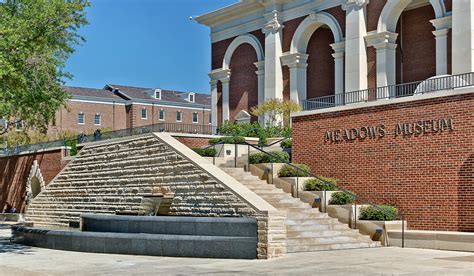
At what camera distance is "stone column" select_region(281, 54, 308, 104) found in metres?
41.1

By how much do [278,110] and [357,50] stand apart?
5392mm

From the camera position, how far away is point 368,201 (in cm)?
2247

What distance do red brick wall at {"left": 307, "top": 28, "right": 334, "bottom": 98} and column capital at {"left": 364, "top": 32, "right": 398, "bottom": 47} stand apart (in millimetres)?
4514

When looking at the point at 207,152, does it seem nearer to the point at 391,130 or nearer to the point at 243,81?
the point at 391,130

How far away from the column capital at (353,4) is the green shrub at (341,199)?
55.2ft

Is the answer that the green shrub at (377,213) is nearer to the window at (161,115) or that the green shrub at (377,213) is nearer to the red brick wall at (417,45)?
the red brick wall at (417,45)

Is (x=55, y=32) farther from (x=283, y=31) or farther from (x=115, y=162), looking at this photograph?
(x=283, y=31)

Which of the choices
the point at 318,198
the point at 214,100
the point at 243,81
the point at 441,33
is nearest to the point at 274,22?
the point at 243,81

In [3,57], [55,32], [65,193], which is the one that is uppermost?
[55,32]

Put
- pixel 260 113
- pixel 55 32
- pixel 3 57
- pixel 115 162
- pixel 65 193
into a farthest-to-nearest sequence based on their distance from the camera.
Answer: pixel 260 113 < pixel 65 193 < pixel 115 162 < pixel 55 32 < pixel 3 57

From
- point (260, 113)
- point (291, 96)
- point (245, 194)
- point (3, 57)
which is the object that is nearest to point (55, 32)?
point (3, 57)

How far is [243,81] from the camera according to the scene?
46.3 metres

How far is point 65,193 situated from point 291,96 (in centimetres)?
1493

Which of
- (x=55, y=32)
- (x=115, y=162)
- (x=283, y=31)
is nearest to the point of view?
(x=55, y=32)
